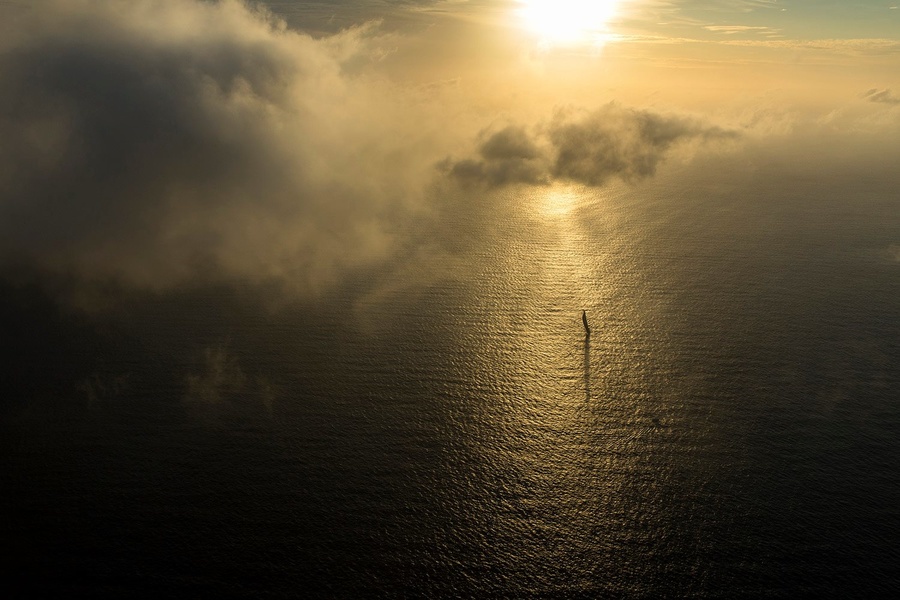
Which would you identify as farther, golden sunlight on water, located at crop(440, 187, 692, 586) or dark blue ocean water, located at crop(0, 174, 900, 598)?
golden sunlight on water, located at crop(440, 187, 692, 586)

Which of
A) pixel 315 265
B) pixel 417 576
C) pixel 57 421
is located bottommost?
pixel 417 576

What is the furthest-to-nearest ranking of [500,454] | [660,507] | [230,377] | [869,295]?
1. [869,295]
2. [230,377]
3. [500,454]
4. [660,507]

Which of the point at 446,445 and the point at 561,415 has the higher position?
the point at 561,415

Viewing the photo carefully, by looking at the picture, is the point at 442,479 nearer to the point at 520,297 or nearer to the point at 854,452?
the point at 854,452

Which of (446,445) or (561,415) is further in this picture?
(561,415)

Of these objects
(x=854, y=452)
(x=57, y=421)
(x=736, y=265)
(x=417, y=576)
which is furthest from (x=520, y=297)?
(x=57, y=421)

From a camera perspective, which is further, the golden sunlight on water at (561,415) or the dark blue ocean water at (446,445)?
the golden sunlight on water at (561,415)

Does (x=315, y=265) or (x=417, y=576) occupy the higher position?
(x=315, y=265)

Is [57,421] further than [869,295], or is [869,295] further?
[869,295]
